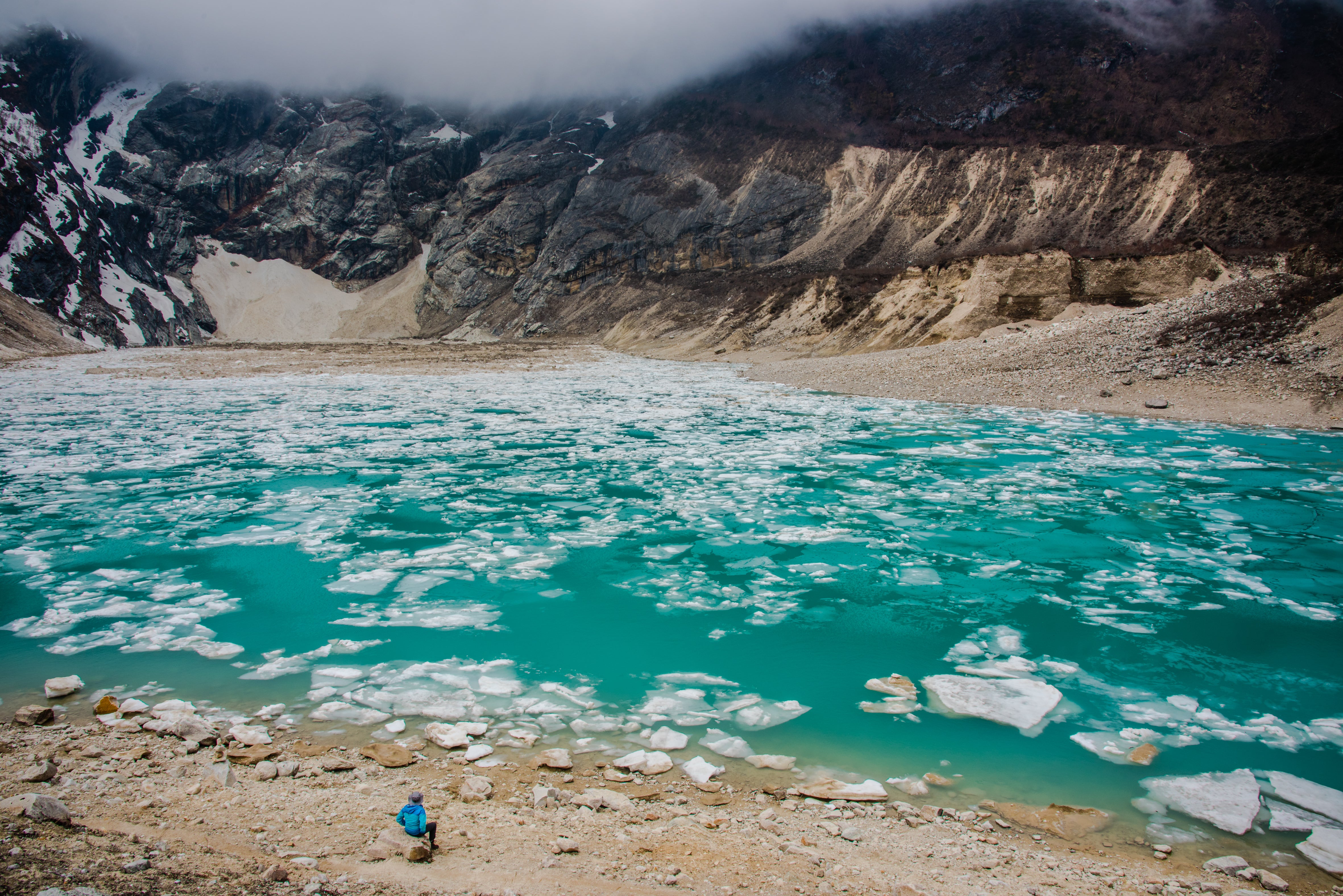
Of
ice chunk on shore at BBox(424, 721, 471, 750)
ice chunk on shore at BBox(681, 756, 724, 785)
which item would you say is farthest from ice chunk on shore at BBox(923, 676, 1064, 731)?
ice chunk on shore at BBox(424, 721, 471, 750)

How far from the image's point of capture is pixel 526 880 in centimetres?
246

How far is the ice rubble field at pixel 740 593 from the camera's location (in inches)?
148

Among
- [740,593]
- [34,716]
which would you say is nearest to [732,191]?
[740,593]

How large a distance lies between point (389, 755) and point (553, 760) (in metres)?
0.79

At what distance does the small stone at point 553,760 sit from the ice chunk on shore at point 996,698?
6.59ft

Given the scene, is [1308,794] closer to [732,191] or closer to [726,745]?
[726,745]

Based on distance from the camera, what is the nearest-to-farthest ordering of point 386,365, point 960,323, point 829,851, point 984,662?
1. point 829,851
2. point 984,662
3. point 960,323
4. point 386,365

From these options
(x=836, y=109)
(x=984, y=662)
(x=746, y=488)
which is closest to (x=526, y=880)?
(x=984, y=662)

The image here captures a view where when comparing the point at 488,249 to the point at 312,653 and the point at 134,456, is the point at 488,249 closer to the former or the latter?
the point at 134,456

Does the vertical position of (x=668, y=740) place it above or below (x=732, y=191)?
below

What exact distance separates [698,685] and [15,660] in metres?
4.10

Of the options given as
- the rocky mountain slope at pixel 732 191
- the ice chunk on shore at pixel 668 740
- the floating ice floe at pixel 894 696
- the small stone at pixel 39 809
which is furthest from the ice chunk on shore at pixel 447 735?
the rocky mountain slope at pixel 732 191

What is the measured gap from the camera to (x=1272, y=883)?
8.48 ft

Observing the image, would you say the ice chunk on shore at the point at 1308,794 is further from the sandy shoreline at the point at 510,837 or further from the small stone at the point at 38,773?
the small stone at the point at 38,773
